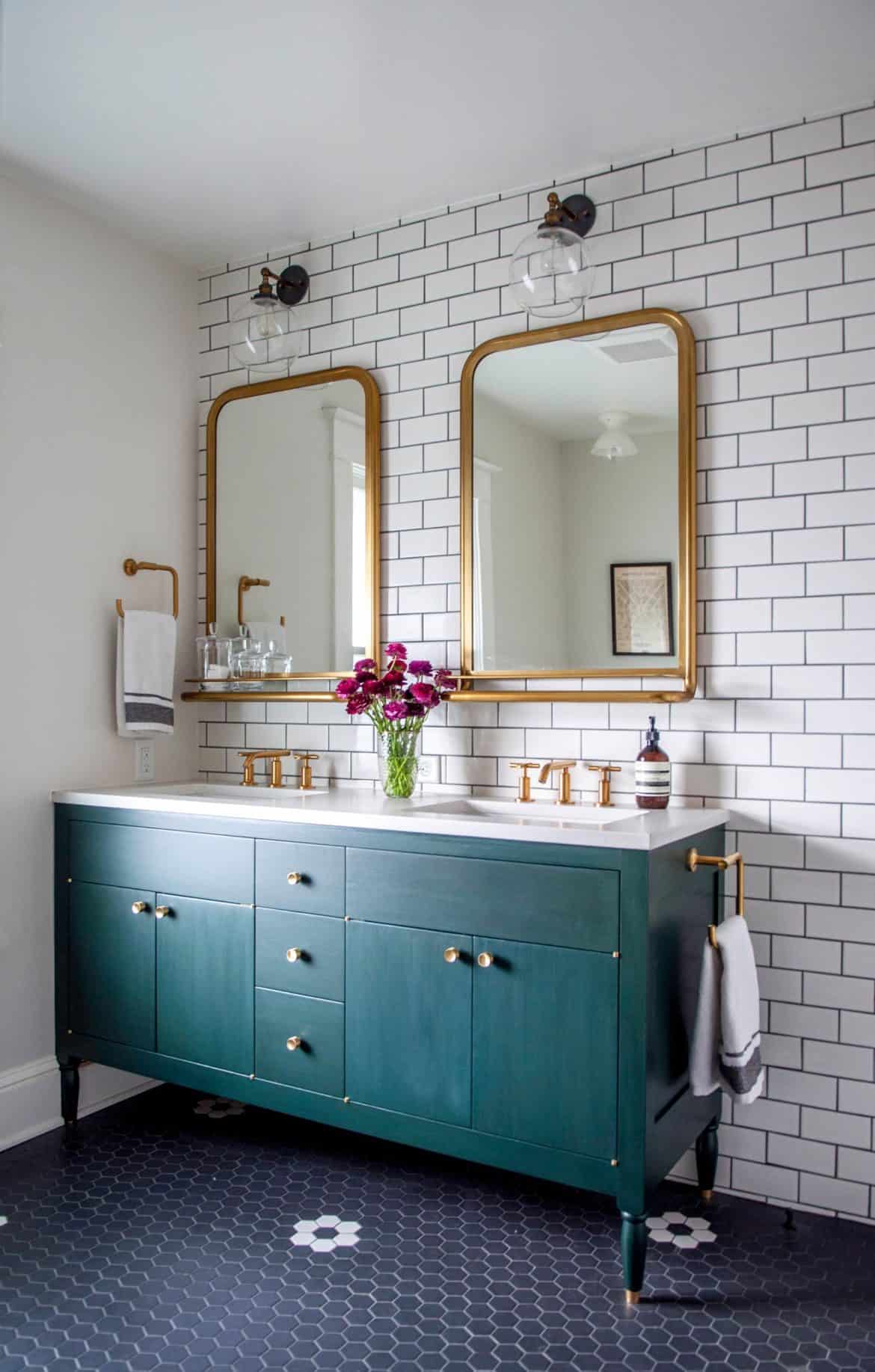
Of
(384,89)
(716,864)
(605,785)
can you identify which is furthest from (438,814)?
(384,89)

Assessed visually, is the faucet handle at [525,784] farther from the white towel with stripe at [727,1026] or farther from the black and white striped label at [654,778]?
the white towel with stripe at [727,1026]

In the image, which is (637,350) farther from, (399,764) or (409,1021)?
(409,1021)

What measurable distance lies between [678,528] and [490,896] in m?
1.04

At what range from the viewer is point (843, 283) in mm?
2375

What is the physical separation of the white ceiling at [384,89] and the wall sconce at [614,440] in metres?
0.68

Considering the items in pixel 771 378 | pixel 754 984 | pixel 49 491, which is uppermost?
pixel 771 378

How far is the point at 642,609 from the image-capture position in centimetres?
259

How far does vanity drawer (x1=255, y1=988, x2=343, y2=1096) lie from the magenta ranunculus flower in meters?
0.78

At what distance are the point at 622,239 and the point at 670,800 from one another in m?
1.45

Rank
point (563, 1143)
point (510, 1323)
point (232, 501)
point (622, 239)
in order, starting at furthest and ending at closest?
point (232, 501) → point (622, 239) → point (563, 1143) → point (510, 1323)

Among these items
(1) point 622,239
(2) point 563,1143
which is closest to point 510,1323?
(2) point 563,1143

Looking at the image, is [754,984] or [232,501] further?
[232,501]

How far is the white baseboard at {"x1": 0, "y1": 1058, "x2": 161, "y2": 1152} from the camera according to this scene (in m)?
2.73

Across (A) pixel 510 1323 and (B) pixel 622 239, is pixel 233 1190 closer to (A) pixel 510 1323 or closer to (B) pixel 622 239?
(A) pixel 510 1323
